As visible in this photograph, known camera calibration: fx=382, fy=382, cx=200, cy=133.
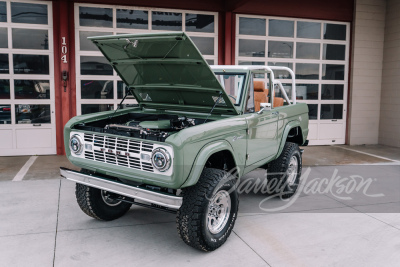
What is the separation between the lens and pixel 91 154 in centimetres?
420

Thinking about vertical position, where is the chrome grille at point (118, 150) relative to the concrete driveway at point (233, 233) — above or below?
above

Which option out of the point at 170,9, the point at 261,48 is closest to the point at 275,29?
the point at 261,48

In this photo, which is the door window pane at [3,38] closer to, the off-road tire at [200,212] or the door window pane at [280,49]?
the door window pane at [280,49]

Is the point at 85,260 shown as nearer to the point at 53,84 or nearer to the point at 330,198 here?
the point at 330,198

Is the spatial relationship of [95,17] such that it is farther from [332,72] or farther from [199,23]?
[332,72]

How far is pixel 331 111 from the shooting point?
Result: 1100 centimetres

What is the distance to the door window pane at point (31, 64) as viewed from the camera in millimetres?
8773

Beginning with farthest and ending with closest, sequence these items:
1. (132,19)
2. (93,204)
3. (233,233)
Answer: (132,19) → (93,204) → (233,233)

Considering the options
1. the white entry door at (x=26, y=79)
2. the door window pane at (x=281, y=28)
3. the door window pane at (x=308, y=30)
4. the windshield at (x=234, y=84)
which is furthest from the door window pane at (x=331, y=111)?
the white entry door at (x=26, y=79)

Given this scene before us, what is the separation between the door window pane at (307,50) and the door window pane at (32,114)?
6.71 metres

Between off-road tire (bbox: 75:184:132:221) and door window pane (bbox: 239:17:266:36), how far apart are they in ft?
22.0

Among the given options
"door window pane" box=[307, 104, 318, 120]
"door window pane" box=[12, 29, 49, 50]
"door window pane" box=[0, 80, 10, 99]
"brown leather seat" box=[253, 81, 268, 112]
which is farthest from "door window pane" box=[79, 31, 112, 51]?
"door window pane" box=[307, 104, 318, 120]

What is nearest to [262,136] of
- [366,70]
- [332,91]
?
Result: [332,91]

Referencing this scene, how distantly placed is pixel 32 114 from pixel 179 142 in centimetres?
660
